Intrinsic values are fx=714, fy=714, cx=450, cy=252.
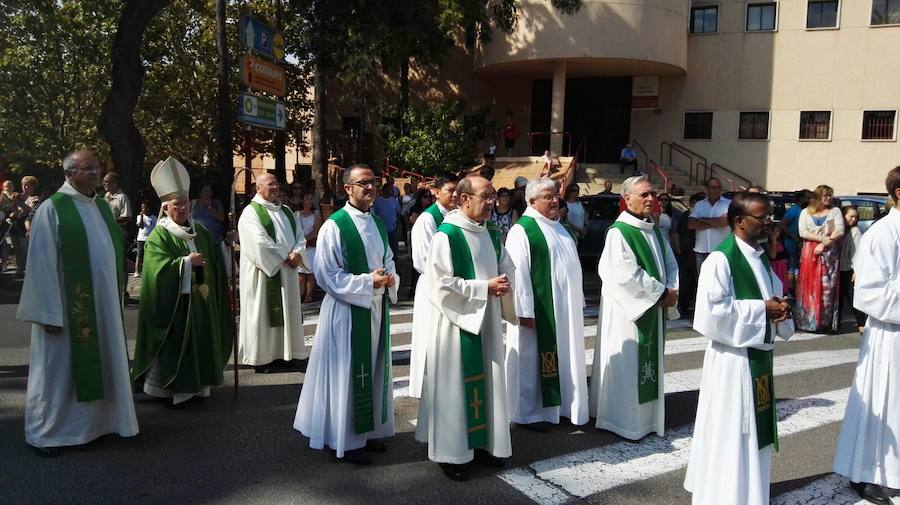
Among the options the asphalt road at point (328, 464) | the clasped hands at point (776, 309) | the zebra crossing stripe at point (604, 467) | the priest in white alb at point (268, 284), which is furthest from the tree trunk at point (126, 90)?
the clasped hands at point (776, 309)

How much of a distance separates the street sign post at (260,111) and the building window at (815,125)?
21.5 m

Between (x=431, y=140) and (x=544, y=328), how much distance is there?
1824 centimetres

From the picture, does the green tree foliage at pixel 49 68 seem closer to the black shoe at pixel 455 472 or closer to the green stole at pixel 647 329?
the green stole at pixel 647 329

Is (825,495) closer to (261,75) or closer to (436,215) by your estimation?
(436,215)

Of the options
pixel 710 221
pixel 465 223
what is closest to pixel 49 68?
pixel 710 221

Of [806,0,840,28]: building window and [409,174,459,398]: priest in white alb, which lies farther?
[806,0,840,28]: building window

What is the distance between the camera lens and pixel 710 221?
10156 mm

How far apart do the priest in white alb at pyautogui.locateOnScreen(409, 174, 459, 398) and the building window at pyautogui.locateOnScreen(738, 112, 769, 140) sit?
21.5 m

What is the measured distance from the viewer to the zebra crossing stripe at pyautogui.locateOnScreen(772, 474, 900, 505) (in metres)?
4.36

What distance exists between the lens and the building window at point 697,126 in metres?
26.3

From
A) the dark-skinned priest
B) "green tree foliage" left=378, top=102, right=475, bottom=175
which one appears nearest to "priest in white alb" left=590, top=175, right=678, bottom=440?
the dark-skinned priest

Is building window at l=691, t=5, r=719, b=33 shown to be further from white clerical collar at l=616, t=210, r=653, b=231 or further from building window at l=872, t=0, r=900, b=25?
white clerical collar at l=616, t=210, r=653, b=231

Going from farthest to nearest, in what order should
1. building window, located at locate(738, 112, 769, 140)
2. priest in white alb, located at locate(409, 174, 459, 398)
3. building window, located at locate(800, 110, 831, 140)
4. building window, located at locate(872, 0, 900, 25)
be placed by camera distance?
1. building window, located at locate(738, 112, 769, 140)
2. building window, located at locate(800, 110, 831, 140)
3. building window, located at locate(872, 0, 900, 25)
4. priest in white alb, located at locate(409, 174, 459, 398)

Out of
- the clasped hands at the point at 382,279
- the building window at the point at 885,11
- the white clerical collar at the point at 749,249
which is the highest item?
the building window at the point at 885,11
